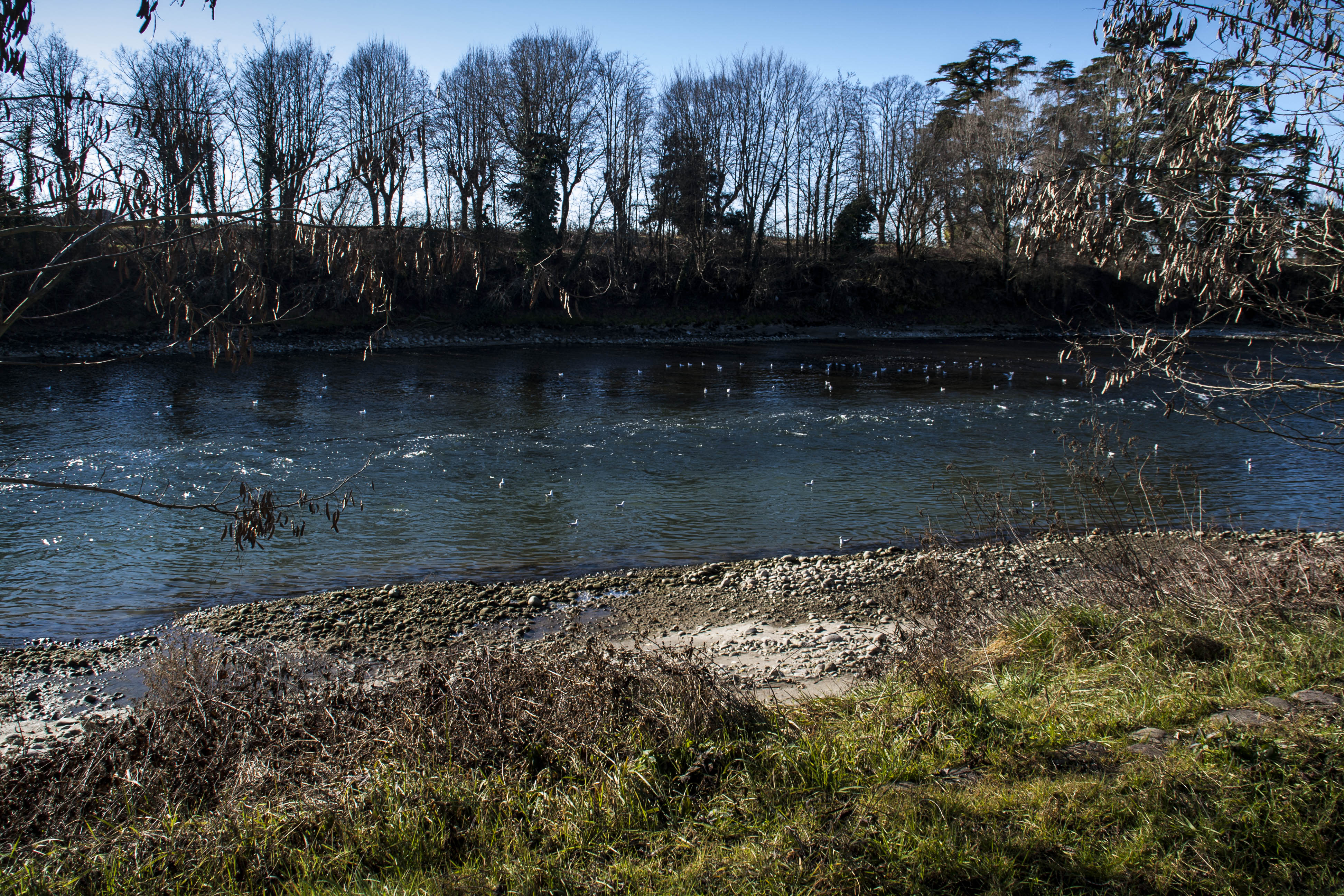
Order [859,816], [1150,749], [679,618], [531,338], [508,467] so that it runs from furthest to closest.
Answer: [531,338] < [508,467] < [679,618] < [1150,749] < [859,816]

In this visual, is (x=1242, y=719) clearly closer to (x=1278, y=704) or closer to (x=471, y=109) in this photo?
(x=1278, y=704)

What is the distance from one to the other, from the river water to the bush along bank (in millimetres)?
4579

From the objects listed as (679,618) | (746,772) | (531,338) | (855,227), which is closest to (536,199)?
(531,338)

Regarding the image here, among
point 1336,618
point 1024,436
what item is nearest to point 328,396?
point 1024,436

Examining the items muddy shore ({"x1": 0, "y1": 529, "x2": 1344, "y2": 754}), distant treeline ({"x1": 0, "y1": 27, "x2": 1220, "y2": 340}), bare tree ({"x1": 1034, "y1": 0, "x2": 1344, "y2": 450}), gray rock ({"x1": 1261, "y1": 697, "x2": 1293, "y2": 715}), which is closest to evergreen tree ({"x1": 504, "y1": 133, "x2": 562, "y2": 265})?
distant treeline ({"x1": 0, "y1": 27, "x2": 1220, "y2": 340})

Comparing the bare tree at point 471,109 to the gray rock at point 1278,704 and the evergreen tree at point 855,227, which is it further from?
the gray rock at point 1278,704

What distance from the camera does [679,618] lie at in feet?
27.8

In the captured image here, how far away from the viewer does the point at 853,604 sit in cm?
870

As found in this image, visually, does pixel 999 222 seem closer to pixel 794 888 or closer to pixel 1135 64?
pixel 1135 64

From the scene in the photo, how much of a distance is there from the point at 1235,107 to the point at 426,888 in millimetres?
6699

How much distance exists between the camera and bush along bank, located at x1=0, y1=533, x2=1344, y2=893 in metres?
3.29

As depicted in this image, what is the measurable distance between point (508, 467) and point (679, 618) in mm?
8002

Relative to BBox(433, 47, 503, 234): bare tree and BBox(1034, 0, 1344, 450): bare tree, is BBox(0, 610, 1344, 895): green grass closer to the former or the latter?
BBox(1034, 0, 1344, 450): bare tree

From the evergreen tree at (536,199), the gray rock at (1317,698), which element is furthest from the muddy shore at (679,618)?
the evergreen tree at (536,199)
